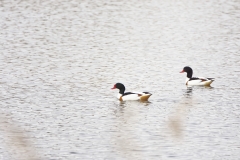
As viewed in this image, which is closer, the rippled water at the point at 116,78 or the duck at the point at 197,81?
the rippled water at the point at 116,78

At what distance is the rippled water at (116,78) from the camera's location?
52.8 feet

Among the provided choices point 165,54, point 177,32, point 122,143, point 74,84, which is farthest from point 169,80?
point 122,143

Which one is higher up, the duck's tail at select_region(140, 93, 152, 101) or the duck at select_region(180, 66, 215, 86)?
the duck at select_region(180, 66, 215, 86)

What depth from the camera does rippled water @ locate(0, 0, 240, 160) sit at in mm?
16094

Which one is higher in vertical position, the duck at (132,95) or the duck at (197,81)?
the duck at (197,81)

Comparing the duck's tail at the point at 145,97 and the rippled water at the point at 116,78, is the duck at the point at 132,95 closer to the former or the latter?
the duck's tail at the point at 145,97

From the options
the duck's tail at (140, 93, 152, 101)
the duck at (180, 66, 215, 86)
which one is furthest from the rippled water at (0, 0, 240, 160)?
the duck at (180, 66, 215, 86)

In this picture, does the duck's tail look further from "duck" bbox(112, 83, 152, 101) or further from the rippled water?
the rippled water

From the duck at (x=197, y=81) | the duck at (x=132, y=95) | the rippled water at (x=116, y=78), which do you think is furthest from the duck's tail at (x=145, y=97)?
the duck at (x=197, y=81)

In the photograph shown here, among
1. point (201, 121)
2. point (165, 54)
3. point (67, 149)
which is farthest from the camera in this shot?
point (165, 54)

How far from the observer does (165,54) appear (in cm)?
3534

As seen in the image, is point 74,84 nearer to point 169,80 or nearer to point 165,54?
point 169,80

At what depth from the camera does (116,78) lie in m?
28.3

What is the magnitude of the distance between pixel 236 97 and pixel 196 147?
25.9 ft
